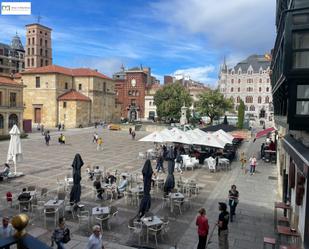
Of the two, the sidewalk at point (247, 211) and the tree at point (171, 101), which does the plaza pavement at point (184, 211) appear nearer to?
the sidewalk at point (247, 211)

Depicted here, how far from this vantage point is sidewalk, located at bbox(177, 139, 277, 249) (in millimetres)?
9945

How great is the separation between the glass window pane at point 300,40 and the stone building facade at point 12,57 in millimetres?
104461

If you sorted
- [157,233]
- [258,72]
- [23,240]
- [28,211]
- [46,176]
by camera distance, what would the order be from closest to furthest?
[23,240] < [157,233] < [28,211] < [46,176] < [258,72]

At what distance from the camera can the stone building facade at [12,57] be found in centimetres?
10031

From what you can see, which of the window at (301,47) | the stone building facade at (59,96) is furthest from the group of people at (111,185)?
the stone building facade at (59,96)

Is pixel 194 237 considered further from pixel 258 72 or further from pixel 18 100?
pixel 258 72

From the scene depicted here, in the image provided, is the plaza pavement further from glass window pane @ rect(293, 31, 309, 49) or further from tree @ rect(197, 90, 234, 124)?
tree @ rect(197, 90, 234, 124)

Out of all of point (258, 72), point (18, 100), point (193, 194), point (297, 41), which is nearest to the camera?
point (297, 41)

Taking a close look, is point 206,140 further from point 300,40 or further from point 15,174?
point 300,40

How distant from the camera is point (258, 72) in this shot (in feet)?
358

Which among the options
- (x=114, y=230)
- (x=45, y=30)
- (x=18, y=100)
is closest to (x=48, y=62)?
(x=45, y=30)

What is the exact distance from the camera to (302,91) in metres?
8.45

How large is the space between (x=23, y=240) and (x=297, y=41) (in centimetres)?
855

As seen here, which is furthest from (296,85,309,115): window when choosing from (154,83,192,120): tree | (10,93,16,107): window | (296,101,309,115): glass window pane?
(154,83,192,120): tree
